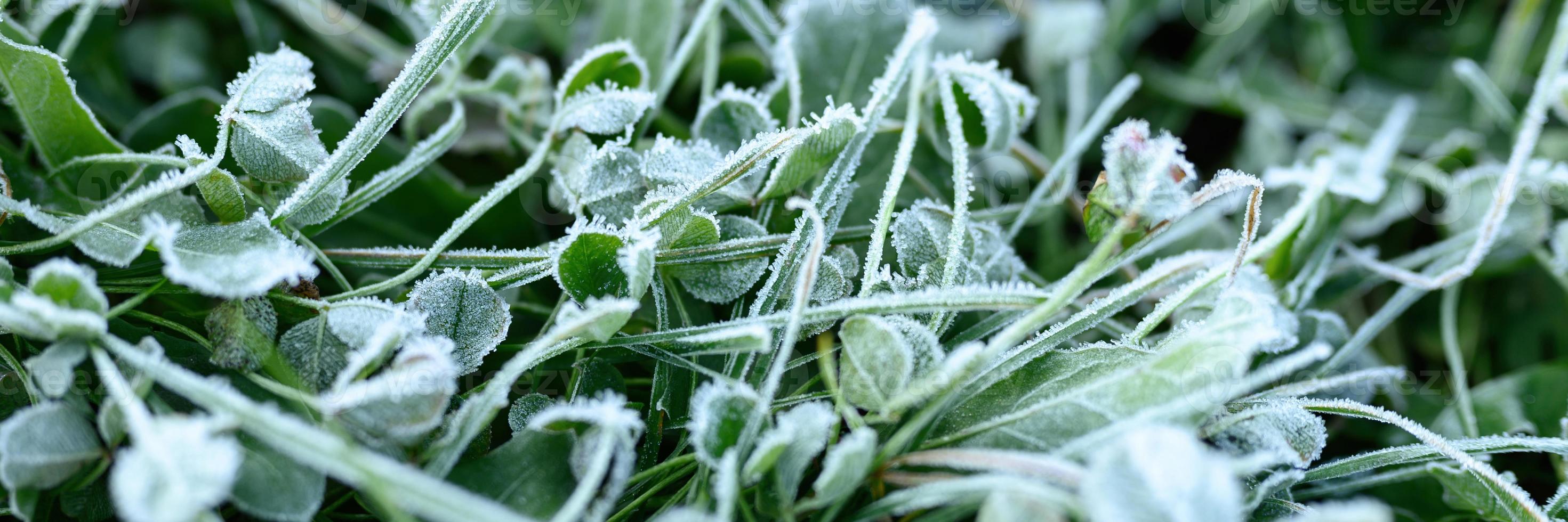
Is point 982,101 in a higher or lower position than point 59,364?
higher

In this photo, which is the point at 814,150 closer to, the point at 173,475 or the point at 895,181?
the point at 895,181

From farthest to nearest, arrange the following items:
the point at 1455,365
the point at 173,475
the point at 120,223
Answer: the point at 1455,365
the point at 120,223
the point at 173,475

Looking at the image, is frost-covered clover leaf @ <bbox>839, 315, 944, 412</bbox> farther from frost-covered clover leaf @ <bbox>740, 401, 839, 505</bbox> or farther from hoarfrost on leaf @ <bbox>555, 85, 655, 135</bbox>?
hoarfrost on leaf @ <bbox>555, 85, 655, 135</bbox>

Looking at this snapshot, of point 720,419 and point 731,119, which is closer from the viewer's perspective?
point 720,419

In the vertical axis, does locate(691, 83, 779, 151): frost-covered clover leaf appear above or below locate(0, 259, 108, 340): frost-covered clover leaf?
above

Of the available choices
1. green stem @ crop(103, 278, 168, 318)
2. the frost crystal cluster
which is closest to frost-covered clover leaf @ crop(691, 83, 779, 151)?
the frost crystal cluster

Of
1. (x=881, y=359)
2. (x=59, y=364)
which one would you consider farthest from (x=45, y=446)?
(x=881, y=359)

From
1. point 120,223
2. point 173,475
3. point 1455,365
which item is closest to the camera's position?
point 173,475
